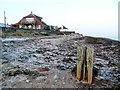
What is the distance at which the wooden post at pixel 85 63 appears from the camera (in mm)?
6789

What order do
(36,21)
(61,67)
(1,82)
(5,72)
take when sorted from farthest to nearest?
1. (36,21)
2. (61,67)
3. (5,72)
4. (1,82)

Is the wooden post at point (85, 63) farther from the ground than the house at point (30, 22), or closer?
closer

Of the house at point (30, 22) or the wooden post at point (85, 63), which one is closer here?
the wooden post at point (85, 63)

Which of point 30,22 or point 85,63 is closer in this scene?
point 85,63

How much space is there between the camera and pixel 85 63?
22.6ft

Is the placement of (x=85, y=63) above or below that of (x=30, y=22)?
below

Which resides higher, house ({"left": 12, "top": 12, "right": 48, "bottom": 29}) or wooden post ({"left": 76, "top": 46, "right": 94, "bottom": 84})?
house ({"left": 12, "top": 12, "right": 48, "bottom": 29})

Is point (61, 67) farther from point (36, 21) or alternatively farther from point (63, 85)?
point (36, 21)

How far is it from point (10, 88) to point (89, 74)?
8.22 ft

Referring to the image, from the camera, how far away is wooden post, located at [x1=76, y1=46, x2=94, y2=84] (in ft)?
22.3

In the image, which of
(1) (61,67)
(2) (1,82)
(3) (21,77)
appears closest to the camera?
(2) (1,82)

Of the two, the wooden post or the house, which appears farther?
the house

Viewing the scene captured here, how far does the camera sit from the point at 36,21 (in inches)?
2542

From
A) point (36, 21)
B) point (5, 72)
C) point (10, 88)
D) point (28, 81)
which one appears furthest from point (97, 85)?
point (36, 21)
